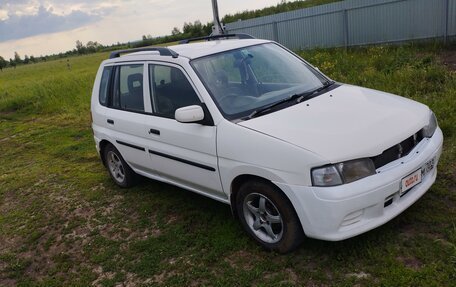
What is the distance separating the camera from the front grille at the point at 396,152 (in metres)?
3.18

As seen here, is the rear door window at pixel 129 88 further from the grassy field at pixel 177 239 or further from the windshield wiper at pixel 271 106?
the windshield wiper at pixel 271 106

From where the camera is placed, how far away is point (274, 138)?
3.25 metres

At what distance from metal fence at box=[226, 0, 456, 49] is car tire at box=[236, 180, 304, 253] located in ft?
35.0

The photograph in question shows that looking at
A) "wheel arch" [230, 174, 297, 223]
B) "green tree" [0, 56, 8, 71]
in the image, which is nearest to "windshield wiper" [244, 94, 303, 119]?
"wheel arch" [230, 174, 297, 223]

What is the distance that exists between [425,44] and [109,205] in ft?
34.5

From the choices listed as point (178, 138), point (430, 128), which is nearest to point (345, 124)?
point (430, 128)

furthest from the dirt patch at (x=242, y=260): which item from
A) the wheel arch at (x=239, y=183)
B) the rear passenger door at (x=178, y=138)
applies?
the rear passenger door at (x=178, y=138)

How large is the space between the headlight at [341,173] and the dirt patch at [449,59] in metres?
7.47

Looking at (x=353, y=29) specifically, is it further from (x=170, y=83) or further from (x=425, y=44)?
(x=170, y=83)

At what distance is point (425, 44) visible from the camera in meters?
12.1

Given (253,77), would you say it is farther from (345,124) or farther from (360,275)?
(360,275)

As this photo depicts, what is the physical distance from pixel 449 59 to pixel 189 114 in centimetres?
915

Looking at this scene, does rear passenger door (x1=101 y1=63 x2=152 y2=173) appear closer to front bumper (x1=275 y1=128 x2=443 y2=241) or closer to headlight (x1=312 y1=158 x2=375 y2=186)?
front bumper (x1=275 y1=128 x2=443 y2=241)

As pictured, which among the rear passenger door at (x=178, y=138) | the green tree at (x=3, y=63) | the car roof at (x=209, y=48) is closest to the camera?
the rear passenger door at (x=178, y=138)
